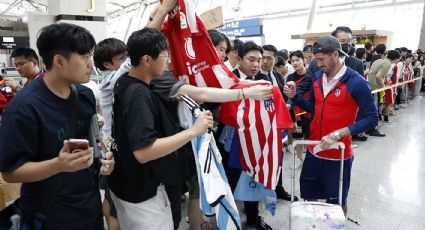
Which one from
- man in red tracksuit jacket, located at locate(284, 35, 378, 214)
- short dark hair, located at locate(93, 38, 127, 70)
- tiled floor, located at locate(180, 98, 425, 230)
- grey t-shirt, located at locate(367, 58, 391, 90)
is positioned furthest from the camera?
grey t-shirt, located at locate(367, 58, 391, 90)

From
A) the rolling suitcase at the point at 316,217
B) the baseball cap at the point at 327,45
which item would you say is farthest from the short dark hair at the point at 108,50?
the rolling suitcase at the point at 316,217

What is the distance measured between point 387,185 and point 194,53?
10.0ft

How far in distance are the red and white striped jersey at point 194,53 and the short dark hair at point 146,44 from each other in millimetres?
397

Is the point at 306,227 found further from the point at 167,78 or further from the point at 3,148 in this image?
the point at 3,148

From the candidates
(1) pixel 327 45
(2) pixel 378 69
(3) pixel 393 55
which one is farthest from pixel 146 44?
(3) pixel 393 55

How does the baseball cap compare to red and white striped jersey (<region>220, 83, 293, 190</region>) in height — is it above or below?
above

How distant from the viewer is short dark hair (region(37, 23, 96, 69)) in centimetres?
117

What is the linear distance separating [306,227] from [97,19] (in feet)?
28.7

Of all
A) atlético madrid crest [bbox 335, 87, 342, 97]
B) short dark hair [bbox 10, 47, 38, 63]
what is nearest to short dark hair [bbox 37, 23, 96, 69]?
atlético madrid crest [bbox 335, 87, 342, 97]

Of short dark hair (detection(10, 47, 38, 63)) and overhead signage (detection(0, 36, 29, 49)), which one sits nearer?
short dark hair (detection(10, 47, 38, 63))

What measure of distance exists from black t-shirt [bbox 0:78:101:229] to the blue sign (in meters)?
10.7

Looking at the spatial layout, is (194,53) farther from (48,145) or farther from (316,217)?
(316,217)

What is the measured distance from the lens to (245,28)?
11891 mm

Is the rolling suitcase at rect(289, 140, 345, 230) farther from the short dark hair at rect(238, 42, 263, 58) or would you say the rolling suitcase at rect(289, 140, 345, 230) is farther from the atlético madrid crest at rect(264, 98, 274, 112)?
the short dark hair at rect(238, 42, 263, 58)
